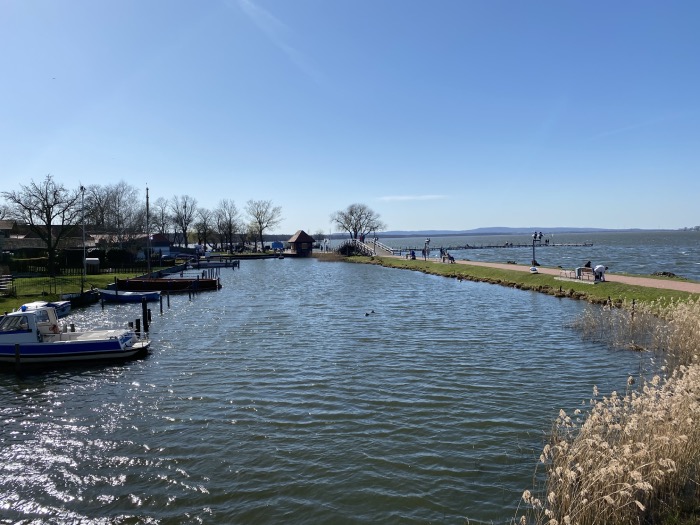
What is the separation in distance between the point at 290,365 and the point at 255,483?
9539 millimetres

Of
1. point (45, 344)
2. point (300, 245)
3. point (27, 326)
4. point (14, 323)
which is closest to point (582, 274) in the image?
point (45, 344)

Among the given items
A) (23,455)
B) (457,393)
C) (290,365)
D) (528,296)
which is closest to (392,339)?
(290,365)

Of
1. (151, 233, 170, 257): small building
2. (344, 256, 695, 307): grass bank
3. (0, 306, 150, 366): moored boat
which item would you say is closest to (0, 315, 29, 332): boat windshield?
(0, 306, 150, 366): moored boat

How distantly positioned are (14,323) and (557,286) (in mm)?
37789

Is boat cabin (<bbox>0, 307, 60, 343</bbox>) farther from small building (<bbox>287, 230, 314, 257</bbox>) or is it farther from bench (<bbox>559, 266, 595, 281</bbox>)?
small building (<bbox>287, 230, 314, 257</bbox>)

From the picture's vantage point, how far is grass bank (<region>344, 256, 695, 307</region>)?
101ft

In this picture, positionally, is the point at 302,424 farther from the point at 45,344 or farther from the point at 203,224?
the point at 203,224

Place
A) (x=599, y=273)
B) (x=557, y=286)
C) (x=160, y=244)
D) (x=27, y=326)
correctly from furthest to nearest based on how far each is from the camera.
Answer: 1. (x=160, y=244)
2. (x=557, y=286)
3. (x=599, y=273)
4. (x=27, y=326)

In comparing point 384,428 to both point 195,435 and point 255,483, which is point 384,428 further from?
point 195,435

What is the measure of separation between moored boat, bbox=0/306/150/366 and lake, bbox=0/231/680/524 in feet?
2.62

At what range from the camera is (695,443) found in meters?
9.03

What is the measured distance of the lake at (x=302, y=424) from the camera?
33.9ft

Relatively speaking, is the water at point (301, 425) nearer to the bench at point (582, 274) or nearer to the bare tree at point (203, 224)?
the bench at point (582, 274)

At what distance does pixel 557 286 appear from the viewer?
134 feet
